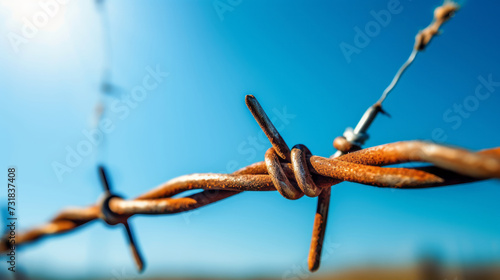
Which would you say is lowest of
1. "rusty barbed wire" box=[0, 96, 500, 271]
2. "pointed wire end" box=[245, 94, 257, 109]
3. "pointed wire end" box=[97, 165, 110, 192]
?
"rusty barbed wire" box=[0, 96, 500, 271]

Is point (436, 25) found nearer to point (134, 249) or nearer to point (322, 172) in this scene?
point (322, 172)

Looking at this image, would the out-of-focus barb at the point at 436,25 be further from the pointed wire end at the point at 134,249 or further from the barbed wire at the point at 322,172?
the pointed wire end at the point at 134,249

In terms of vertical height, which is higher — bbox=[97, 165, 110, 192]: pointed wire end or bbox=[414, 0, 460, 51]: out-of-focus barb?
bbox=[97, 165, 110, 192]: pointed wire end

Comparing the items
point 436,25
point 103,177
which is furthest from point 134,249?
point 436,25

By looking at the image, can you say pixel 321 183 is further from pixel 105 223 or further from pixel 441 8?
pixel 105 223

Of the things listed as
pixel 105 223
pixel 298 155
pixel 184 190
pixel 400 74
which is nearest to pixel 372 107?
pixel 400 74

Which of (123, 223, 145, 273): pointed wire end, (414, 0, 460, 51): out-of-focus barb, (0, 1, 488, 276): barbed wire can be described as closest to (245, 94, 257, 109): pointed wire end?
(0, 1, 488, 276): barbed wire

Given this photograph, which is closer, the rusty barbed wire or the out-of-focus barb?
the rusty barbed wire

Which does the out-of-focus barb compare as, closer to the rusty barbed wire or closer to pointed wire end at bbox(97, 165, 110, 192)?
the rusty barbed wire
